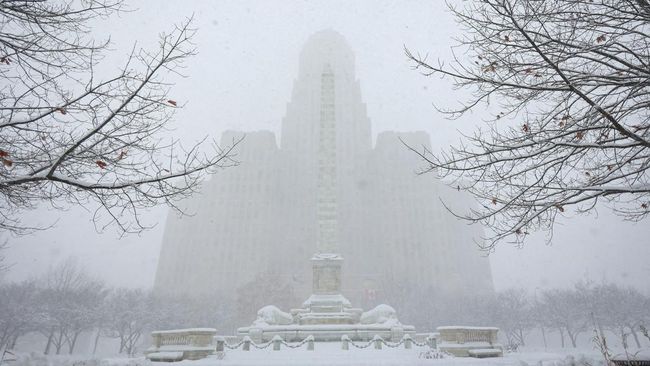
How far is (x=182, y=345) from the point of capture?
15.8 metres

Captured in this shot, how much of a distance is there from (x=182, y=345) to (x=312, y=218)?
85.0 meters

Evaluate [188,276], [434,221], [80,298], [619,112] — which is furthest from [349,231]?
[619,112]

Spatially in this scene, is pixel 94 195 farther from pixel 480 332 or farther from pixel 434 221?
pixel 434 221

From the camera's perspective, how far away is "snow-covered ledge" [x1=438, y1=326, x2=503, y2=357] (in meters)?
15.3

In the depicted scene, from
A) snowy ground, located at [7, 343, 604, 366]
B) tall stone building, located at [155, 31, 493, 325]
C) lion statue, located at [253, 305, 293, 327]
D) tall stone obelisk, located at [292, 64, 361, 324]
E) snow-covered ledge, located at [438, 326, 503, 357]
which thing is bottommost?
snowy ground, located at [7, 343, 604, 366]

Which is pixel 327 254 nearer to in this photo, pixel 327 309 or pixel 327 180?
pixel 327 309

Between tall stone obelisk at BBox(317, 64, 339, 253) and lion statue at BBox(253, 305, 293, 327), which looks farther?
tall stone obelisk at BBox(317, 64, 339, 253)

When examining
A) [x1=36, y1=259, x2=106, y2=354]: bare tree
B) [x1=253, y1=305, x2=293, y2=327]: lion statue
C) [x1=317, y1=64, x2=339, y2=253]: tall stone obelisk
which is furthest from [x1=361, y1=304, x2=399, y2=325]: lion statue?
[x1=36, y1=259, x2=106, y2=354]: bare tree

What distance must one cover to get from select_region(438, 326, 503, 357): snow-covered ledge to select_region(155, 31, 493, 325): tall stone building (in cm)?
6912

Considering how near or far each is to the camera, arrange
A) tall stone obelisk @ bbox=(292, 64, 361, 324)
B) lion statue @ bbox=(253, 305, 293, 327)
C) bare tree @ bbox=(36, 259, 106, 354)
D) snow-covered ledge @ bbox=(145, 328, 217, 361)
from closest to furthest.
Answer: snow-covered ledge @ bbox=(145, 328, 217, 361)
lion statue @ bbox=(253, 305, 293, 327)
tall stone obelisk @ bbox=(292, 64, 361, 324)
bare tree @ bbox=(36, 259, 106, 354)

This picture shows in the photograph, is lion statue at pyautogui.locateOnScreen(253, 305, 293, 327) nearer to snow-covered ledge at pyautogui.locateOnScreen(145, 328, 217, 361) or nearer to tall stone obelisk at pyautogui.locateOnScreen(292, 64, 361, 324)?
tall stone obelisk at pyautogui.locateOnScreen(292, 64, 361, 324)

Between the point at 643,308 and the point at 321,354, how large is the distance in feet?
173

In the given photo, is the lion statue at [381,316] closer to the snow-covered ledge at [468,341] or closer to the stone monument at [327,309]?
the stone monument at [327,309]

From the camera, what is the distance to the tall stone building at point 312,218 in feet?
300
